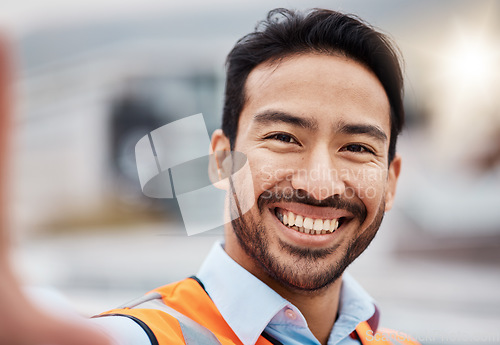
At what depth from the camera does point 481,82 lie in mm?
3410

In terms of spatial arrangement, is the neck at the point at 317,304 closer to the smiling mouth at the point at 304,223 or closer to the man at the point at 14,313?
the smiling mouth at the point at 304,223

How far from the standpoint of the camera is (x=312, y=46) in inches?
48.9

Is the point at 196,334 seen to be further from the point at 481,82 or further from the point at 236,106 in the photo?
the point at 481,82

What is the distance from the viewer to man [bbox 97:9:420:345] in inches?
44.6

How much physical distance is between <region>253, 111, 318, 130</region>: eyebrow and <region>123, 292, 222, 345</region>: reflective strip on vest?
477 mm

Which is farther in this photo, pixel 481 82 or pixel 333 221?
pixel 481 82

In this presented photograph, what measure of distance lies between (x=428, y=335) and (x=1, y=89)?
1.58 meters

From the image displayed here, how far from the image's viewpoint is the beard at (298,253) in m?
1.13

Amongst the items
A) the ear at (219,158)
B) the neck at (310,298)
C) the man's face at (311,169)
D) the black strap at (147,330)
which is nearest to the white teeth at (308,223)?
the man's face at (311,169)

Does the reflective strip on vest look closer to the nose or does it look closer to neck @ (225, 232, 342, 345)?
neck @ (225, 232, 342, 345)

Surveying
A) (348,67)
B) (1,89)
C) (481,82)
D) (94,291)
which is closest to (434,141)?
(481,82)

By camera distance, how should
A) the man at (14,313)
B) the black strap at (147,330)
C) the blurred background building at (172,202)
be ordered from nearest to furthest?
the man at (14,313) < the black strap at (147,330) < the blurred background building at (172,202)

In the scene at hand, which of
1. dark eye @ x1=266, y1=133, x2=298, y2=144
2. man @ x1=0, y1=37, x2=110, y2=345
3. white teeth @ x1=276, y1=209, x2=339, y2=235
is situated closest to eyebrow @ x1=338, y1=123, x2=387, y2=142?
dark eye @ x1=266, y1=133, x2=298, y2=144

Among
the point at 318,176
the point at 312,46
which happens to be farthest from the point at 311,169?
the point at 312,46
